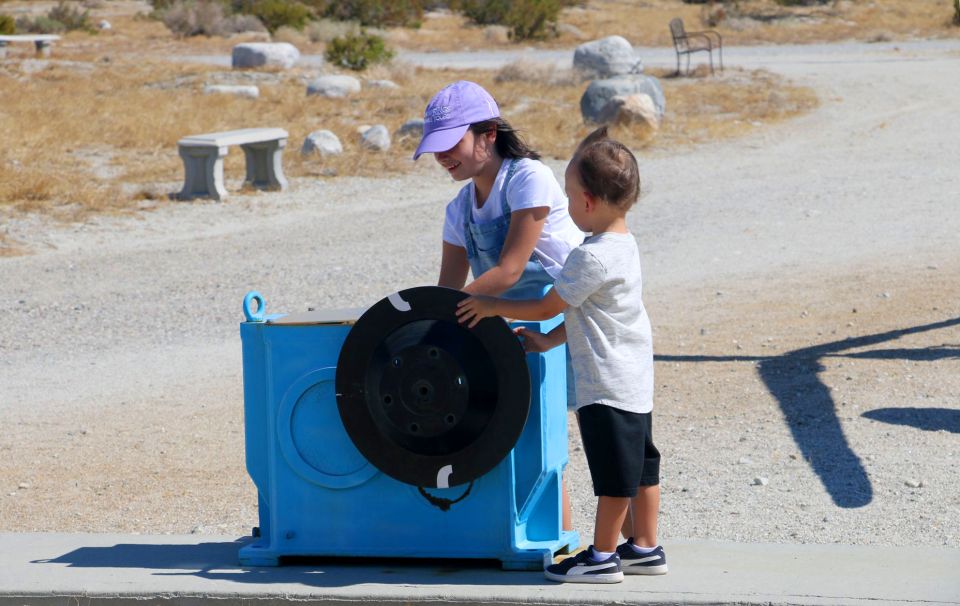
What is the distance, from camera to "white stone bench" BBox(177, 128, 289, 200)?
1391 cm

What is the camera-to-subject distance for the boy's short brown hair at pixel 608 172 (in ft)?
11.3

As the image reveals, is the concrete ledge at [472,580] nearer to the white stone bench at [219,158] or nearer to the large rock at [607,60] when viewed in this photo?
the white stone bench at [219,158]

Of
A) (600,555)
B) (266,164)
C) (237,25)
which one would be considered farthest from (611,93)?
(237,25)

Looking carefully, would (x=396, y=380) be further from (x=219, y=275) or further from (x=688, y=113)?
(x=688, y=113)

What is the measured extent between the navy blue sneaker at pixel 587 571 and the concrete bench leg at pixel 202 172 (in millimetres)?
11005

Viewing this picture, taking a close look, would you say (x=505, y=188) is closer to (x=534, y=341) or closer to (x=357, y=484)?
(x=534, y=341)

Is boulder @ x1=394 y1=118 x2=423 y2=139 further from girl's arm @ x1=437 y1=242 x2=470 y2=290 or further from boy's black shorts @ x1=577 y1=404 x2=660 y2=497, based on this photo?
boy's black shorts @ x1=577 y1=404 x2=660 y2=497

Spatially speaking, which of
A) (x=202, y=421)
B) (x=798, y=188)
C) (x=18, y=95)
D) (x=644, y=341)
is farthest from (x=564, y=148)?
(x=644, y=341)

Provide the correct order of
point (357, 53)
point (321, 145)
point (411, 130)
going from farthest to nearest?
point (357, 53)
point (411, 130)
point (321, 145)

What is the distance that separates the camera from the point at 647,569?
3.64m

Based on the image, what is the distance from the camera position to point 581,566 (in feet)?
11.6

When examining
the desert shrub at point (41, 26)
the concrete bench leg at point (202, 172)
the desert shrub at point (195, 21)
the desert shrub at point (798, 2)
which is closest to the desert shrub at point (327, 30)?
the desert shrub at point (195, 21)

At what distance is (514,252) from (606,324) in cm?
32

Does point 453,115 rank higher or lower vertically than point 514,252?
higher
